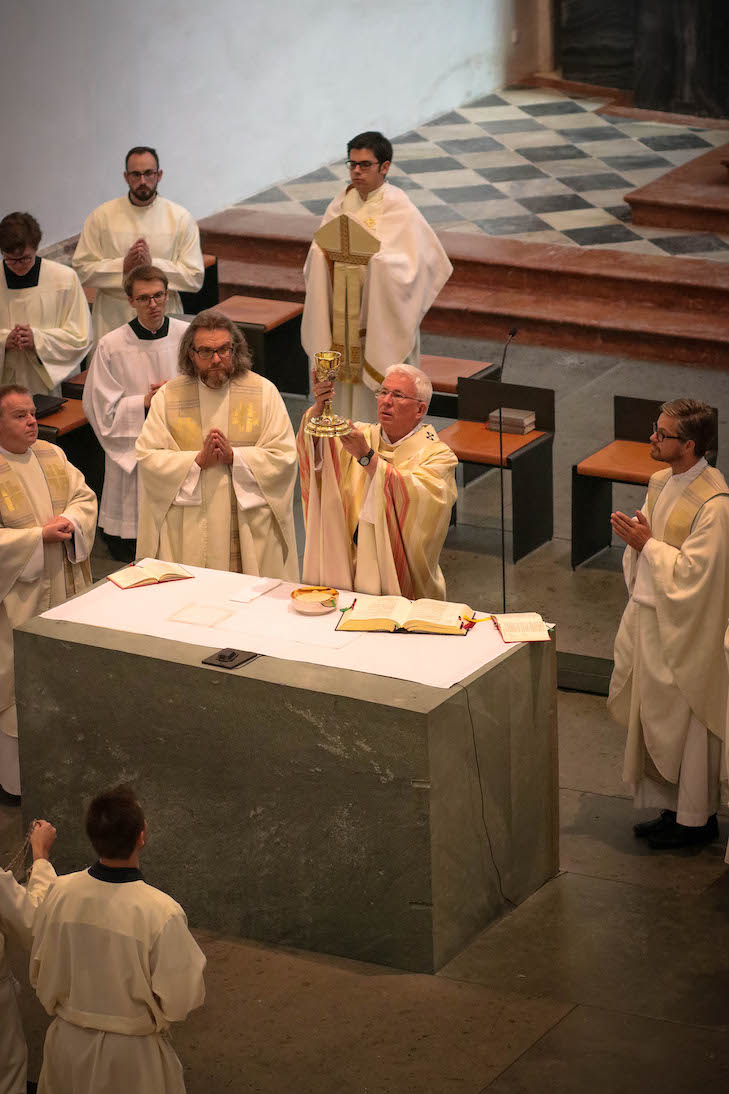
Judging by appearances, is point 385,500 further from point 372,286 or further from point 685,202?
point 685,202

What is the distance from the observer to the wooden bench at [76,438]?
903cm

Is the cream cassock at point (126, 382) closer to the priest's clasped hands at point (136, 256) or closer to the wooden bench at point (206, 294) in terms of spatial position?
the priest's clasped hands at point (136, 256)

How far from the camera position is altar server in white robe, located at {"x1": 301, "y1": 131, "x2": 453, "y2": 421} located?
9.52 metres

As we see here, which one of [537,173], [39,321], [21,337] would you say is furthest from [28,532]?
[537,173]

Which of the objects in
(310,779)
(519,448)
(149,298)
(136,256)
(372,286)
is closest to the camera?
(310,779)

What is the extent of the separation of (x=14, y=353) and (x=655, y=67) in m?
8.51

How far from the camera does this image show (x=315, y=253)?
31.8 feet

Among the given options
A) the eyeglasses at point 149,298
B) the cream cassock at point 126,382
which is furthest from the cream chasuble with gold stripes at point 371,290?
the eyeglasses at point 149,298

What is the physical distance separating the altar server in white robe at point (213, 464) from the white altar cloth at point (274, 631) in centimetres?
77

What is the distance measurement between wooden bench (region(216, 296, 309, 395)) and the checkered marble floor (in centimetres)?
270

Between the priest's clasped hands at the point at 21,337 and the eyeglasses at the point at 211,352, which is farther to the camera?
the priest's clasped hands at the point at 21,337

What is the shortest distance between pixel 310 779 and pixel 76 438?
4317 millimetres

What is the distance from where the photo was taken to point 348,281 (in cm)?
966

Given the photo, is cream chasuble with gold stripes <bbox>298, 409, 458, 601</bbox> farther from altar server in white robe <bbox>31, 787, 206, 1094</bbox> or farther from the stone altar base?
altar server in white robe <bbox>31, 787, 206, 1094</bbox>
